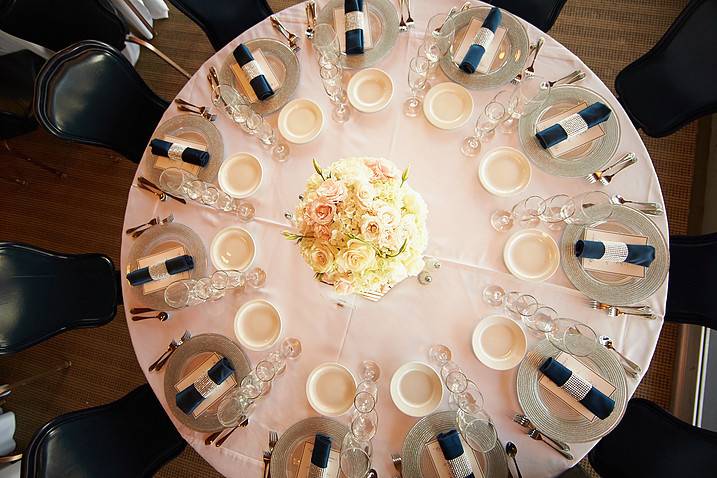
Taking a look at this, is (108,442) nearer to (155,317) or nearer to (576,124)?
(155,317)

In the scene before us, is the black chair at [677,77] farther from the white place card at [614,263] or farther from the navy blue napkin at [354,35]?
the navy blue napkin at [354,35]

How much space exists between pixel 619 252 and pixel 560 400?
68cm

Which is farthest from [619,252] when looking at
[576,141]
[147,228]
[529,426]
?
[147,228]

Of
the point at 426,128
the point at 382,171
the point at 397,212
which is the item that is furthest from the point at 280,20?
the point at 397,212

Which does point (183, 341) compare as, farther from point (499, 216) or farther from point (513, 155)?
point (513, 155)

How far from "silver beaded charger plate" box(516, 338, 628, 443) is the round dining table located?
6cm

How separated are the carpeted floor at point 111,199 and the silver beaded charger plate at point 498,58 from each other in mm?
1660

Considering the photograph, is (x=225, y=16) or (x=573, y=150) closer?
(x=573, y=150)

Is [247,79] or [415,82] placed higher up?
[415,82]

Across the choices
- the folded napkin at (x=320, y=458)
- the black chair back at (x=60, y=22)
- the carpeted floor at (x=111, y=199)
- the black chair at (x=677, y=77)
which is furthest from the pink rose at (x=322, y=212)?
the carpeted floor at (x=111, y=199)

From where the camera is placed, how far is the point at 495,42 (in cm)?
211

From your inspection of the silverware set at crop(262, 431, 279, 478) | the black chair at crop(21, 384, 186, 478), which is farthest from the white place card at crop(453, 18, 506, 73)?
the black chair at crop(21, 384, 186, 478)

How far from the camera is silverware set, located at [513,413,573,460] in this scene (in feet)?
5.86

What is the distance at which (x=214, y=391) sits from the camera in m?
1.98
